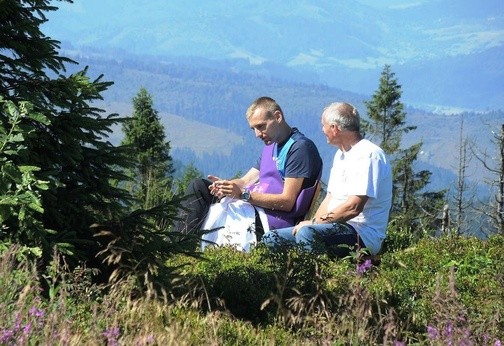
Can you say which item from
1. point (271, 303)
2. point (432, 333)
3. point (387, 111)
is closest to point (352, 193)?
point (271, 303)

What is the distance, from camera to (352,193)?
27.2 feet

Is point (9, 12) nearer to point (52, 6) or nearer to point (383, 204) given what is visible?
point (52, 6)

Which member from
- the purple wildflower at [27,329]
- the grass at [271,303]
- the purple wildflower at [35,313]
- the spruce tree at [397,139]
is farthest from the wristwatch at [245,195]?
the spruce tree at [397,139]

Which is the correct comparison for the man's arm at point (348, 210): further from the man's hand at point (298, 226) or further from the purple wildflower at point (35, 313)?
the purple wildflower at point (35, 313)

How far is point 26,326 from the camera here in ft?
11.4

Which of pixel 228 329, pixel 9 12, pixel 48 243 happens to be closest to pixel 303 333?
pixel 228 329

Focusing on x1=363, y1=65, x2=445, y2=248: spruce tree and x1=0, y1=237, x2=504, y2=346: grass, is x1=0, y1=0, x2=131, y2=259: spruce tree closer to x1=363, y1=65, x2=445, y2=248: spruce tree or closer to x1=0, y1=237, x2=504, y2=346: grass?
x1=0, y1=237, x2=504, y2=346: grass

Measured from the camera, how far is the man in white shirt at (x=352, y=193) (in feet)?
27.0

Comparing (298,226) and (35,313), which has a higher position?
(298,226)

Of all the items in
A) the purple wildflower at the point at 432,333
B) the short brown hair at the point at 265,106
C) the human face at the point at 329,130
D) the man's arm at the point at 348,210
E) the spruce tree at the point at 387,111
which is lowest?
the purple wildflower at the point at 432,333

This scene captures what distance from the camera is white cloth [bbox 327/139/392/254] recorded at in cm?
823

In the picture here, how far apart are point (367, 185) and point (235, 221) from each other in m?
1.91

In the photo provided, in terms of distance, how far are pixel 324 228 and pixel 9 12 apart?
376 cm

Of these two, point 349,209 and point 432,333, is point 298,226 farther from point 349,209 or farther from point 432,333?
point 432,333
